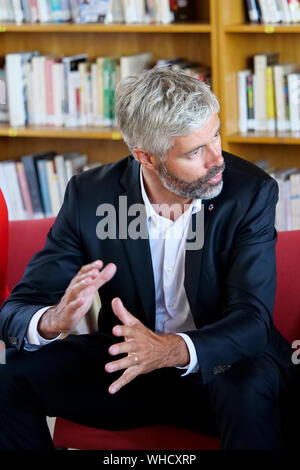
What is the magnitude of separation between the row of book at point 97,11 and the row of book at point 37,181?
645 millimetres

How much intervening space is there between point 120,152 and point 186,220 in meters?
1.89

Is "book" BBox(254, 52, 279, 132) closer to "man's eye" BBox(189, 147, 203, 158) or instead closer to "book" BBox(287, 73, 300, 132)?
"book" BBox(287, 73, 300, 132)

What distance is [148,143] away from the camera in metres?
1.83

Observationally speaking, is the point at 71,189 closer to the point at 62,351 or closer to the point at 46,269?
the point at 46,269

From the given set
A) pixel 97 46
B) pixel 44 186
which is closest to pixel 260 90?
pixel 97 46

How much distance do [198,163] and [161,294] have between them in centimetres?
Result: 36

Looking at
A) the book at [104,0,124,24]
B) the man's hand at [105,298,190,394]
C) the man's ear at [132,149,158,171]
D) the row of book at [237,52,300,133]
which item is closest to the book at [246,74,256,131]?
the row of book at [237,52,300,133]

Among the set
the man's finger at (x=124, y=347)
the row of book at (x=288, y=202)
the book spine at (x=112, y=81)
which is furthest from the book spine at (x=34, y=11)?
the man's finger at (x=124, y=347)

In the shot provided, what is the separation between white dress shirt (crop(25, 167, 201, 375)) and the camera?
1885 millimetres

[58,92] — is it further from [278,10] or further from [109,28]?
[278,10]

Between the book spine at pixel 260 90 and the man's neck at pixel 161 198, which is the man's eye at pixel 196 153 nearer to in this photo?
the man's neck at pixel 161 198

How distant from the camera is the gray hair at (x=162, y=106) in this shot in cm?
174

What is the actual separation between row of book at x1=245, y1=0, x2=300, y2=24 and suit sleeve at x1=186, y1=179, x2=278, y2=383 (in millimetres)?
1405

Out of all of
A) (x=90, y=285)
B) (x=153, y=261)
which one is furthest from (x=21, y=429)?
(x=153, y=261)
